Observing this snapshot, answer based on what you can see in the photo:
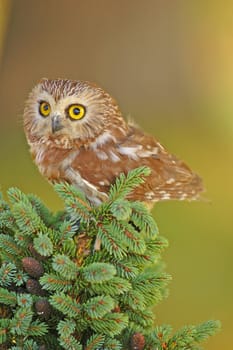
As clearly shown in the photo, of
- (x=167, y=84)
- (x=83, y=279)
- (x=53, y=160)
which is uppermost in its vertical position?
(x=167, y=84)

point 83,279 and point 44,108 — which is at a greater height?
point 44,108

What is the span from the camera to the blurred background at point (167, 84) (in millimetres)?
2479

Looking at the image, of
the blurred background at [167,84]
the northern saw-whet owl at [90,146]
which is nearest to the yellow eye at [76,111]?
the northern saw-whet owl at [90,146]

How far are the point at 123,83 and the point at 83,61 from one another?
0.19 metres

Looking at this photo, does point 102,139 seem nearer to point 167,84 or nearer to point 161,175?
point 161,175

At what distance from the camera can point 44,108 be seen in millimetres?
1194

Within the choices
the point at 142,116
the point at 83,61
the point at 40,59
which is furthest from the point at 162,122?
the point at 40,59

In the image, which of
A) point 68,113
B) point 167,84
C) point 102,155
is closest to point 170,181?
point 102,155

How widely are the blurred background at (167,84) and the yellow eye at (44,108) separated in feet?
4.16

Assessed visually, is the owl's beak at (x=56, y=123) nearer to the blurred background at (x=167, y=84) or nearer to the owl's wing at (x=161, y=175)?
the owl's wing at (x=161, y=175)

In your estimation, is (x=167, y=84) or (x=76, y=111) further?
(x=167, y=84)

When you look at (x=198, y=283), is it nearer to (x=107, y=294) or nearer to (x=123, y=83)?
(x=123, y=83)

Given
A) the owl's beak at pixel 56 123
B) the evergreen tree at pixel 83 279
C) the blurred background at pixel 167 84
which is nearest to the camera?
the evergreen tree at pixel 83 279

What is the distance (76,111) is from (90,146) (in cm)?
9
